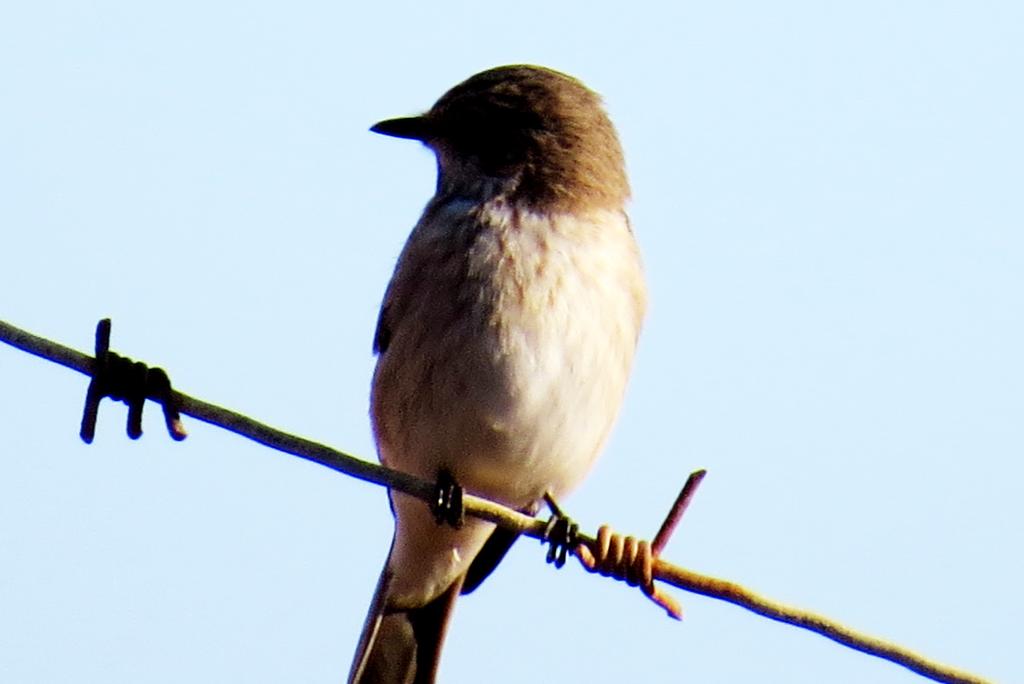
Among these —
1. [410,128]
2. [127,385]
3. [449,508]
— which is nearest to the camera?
[127,385]

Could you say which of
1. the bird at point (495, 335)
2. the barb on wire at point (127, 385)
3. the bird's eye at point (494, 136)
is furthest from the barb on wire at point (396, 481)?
the bird's eye at point (494, 136)

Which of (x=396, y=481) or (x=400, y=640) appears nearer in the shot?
(x=396, y=481)

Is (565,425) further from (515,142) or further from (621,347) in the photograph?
(515,142)

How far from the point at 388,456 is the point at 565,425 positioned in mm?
753

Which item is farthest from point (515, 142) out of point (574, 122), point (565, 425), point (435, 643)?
point (435, 643)

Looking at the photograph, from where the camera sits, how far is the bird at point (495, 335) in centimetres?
553

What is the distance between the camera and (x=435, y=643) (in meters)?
6.39

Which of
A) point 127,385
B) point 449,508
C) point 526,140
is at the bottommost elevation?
point 127,385

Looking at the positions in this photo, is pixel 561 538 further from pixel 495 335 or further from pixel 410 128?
pixel 410 128

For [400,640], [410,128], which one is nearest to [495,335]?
[400,640]

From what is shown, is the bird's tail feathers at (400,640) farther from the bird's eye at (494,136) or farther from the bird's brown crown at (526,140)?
the bird's eye at (494,136)

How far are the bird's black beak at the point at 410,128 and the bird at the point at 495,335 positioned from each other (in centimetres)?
3

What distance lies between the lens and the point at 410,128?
274 inches

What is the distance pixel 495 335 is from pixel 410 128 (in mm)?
1816
